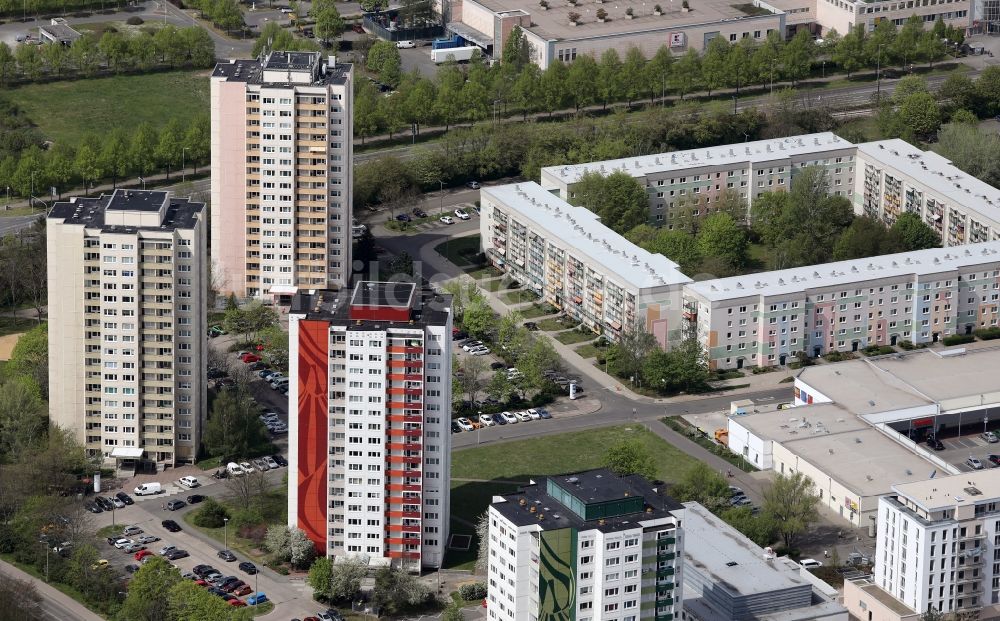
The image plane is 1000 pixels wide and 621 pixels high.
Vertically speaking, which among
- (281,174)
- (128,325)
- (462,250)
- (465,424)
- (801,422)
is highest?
(281,174)

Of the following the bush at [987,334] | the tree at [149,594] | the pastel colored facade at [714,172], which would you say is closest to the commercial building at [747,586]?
the tree at [149,594]

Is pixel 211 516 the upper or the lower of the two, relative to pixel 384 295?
lower

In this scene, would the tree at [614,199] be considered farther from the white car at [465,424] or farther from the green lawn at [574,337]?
the white car at [465,424]

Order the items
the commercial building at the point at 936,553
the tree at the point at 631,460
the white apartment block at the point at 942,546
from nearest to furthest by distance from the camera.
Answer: the white apartment block at the point at 942,546
the commercial building at the point at 936,553
the tree at the point at 631,460

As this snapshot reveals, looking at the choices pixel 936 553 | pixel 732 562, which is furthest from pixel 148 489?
pixel 936 553

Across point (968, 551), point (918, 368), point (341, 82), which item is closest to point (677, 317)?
point (918, 368)

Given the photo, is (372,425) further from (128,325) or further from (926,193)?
(926,193)
